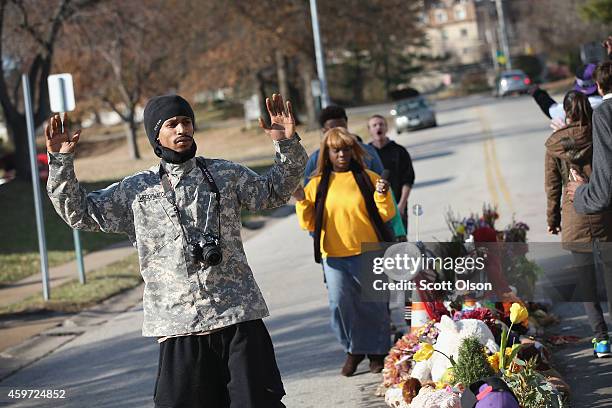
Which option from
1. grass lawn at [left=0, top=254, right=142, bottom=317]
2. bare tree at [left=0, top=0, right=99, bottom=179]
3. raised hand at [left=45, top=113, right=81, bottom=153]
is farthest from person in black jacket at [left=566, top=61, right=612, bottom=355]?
bare tree at [left=0, top=0, right=99, bottom=179]

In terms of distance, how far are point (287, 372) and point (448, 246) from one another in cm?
211

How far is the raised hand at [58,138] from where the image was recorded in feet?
15.9

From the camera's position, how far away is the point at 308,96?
58.8 meters

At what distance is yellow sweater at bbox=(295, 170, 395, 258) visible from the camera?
25.8 feet

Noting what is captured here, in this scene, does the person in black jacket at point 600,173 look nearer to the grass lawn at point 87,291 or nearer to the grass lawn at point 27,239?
the grass lawn at point 87,291

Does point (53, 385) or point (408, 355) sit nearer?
point (408, 355)

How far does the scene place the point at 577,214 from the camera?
735 centimetres

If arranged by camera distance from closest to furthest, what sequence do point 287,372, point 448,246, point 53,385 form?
point 448,246
point 287,372
point 53,385

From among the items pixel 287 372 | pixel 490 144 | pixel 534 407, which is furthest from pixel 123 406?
pixel 490 144

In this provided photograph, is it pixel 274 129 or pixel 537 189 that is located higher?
pixel 274 129

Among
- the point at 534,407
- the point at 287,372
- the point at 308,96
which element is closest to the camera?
the point at 534,407

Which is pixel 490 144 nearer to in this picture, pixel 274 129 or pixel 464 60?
pixel 274 129

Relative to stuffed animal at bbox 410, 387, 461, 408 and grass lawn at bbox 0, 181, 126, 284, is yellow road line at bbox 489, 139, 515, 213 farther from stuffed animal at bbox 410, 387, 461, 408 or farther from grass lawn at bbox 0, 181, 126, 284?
stuffed animal at bbox 410, 387, 461, 408

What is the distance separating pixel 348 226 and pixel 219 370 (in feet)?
10.0
